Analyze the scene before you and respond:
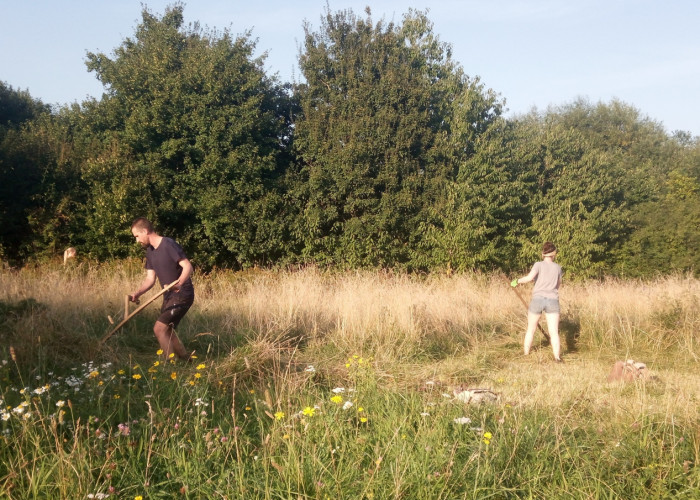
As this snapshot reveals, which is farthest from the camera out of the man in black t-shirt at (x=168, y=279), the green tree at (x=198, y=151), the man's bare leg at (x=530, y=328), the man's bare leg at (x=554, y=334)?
the green tree at (x=198, y=151)

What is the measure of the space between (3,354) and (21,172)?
13925 millimetres

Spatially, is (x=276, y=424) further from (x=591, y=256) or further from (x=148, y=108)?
(x=591, y=256)

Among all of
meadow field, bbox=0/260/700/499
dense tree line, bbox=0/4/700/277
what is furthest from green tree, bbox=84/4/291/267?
meadow field, bbox=0/260/700/499

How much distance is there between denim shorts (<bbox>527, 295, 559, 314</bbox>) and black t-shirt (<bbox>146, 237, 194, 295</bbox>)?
175 inches

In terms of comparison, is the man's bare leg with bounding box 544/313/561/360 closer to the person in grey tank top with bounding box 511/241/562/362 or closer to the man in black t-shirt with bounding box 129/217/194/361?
the person in grey tank top with bounding box 511/241/562/362

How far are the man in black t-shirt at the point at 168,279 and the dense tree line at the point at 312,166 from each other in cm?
1118

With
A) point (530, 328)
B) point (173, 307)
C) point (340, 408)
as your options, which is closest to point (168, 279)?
point (173, 307)

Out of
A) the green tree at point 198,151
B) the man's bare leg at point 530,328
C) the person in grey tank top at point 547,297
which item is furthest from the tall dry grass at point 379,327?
the green tree at point 198,151

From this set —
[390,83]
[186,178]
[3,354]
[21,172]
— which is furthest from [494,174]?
[3,354]

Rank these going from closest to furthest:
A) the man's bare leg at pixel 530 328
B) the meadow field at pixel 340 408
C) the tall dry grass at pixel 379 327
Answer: the meadow field at pixel 340 408
the tall dry grass at pixel 379 327
the man's bare leg at pixel 530 328

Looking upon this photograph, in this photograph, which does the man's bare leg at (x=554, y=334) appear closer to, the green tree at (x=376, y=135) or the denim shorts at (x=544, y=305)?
the denim shorts at (x=544, y=305)

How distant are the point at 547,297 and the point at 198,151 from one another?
527 inches

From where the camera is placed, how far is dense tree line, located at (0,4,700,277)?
687 inches

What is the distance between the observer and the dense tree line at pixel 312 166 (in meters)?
17.4
